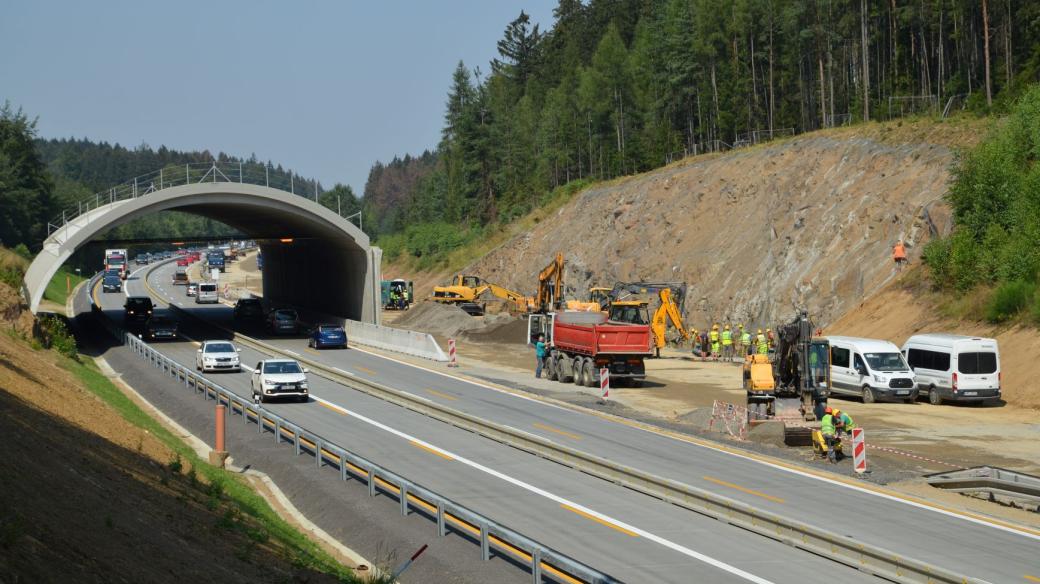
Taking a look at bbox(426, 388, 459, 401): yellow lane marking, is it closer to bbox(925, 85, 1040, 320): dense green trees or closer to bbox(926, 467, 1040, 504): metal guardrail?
bbox(926, 467, 1040, 504): metal guardrail

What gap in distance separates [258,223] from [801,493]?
62.4m

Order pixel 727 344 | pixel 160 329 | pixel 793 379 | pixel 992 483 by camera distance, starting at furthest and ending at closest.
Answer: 1. pixel 160 329
2. pixel 727 344
3. pixel 793 379
4. pixel 992 483

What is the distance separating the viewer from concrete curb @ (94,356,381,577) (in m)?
19.3

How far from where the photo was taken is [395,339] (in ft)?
188

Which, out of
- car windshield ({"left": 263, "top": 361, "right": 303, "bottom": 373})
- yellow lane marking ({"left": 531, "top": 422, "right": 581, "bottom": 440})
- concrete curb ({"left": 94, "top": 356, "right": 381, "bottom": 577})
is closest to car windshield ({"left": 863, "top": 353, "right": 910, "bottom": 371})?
yellow lane marking ({"left": 531, "top": 422, "right": 581, "bottom": 440})

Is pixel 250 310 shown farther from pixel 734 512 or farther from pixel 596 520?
pixel 734 512

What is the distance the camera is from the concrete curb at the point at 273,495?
19.3m

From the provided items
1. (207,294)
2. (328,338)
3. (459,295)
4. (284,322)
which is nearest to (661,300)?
(328,338)

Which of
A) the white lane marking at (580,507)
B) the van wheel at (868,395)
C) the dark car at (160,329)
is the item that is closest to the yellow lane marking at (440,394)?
the white lane marking at (580,507)

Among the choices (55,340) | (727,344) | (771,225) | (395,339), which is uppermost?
(771,225)

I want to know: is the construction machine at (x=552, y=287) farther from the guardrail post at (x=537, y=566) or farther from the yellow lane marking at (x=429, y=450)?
the guardrail post at (x=537, y=566)

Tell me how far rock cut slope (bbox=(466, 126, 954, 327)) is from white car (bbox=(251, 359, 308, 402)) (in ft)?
81.1

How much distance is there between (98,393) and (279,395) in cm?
569

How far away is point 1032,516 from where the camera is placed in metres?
20.6
